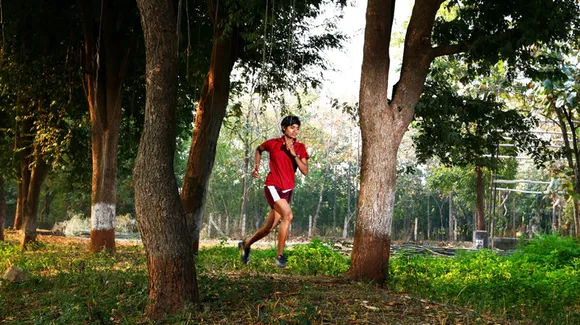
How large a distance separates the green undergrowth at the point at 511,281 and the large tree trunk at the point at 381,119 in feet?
1.80

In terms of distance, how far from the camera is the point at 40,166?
1683 cm

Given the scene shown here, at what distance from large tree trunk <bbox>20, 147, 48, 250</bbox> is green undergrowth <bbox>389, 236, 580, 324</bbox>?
9.19 m

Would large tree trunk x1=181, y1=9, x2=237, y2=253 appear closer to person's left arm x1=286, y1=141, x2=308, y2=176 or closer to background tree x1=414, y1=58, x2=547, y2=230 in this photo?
background tree x1=414, y1=58, x2=547, y2=230

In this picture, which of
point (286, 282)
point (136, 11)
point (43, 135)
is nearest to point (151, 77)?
point (286, 282)

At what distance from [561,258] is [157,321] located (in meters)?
10.4

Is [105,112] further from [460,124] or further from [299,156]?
[460,124]

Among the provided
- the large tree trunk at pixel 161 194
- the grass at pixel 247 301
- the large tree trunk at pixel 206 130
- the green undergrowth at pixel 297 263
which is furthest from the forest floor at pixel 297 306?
the large tree trunk at pixel 206 130

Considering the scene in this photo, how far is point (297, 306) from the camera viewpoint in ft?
21.6

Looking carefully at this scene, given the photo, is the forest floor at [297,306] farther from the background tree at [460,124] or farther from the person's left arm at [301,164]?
the background tree at [460,124]

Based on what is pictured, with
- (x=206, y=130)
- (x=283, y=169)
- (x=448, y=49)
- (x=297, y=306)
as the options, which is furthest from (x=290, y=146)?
(x=206, y=130)

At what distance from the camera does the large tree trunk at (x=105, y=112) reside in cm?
1381

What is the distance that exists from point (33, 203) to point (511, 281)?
38.2ft

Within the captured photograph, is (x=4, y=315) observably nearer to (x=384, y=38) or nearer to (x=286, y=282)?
(x=286, y=282)

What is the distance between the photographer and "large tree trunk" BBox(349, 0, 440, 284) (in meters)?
8.57
